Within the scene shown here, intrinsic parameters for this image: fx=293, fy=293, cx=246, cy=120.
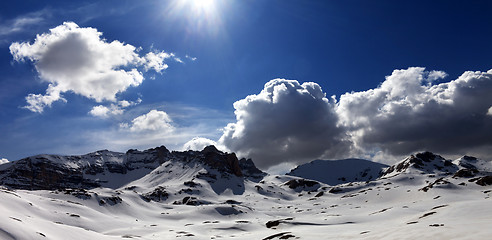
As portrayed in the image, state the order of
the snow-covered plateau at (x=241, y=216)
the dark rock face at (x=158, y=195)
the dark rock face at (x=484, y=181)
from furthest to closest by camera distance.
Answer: the dark rock face at (x=158, y=195) → the dark rock face at (x=484, y=181) → the snow-covered plateau at (x=241, y=216)

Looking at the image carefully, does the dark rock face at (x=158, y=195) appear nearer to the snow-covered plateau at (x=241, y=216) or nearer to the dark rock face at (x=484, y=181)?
the snow-covered plateau at (x=241, y=216)

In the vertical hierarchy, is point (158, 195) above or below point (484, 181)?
below

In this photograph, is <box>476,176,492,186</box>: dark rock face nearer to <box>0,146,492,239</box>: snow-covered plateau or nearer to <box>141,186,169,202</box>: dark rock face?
<box>0,146,492,239</box>: snow-covered plateau

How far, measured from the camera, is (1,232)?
22.3 meters

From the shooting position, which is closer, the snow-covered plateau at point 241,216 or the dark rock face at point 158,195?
the snow-covered plateau at point 241,216

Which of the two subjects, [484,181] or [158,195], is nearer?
[484,181]

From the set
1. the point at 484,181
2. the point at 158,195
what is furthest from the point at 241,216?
the point at 484,181

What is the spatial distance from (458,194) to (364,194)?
52.6 m

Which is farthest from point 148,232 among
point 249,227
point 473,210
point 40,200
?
point 473,210

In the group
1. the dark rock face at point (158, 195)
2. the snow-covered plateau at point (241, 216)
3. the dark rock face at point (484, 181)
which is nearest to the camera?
the snow-covered plateau at point (241, 216)

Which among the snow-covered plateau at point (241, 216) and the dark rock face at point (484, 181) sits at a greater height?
the dark rock face at point (484, 181)

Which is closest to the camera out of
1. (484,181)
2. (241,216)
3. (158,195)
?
(241,216)

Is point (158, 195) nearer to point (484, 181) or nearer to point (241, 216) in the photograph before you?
point (241, 216)

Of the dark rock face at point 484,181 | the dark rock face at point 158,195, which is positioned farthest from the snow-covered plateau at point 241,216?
the dark rock face at point 158,195
